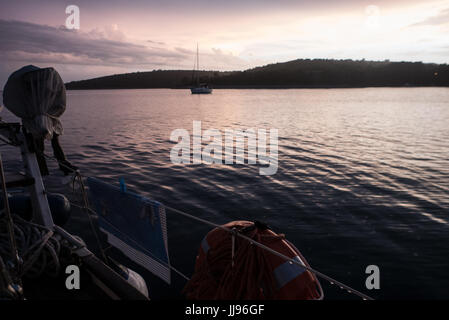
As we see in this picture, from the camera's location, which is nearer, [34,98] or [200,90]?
[34,98]

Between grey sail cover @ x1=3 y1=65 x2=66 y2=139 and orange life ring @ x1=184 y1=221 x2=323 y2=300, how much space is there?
11.3 feet

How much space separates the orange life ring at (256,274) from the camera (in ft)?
12.3

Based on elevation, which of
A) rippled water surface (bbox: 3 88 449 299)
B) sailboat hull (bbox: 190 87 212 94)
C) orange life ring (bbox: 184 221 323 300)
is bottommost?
rippled water surface (bbox: 3 88 449 299)

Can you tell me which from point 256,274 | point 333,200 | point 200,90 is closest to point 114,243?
point 256,274

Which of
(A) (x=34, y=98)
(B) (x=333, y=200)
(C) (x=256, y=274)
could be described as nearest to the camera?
(C) (x=256, y=274)

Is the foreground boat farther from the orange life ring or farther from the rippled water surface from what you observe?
the rippled water surface

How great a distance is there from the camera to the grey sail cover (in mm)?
4984

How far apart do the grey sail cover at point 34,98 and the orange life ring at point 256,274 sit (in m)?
3.44

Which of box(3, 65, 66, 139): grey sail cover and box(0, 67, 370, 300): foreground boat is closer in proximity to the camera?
box(0, 67, 370, 300): foreground boat

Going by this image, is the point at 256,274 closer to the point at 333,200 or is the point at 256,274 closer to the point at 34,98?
the point at 34,98

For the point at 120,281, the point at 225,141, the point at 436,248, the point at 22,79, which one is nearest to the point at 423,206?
the point at 436,248

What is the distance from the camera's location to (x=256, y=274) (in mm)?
3824

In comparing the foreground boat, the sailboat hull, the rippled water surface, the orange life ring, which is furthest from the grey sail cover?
the sailboat hull

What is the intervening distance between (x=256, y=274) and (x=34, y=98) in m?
4.40
